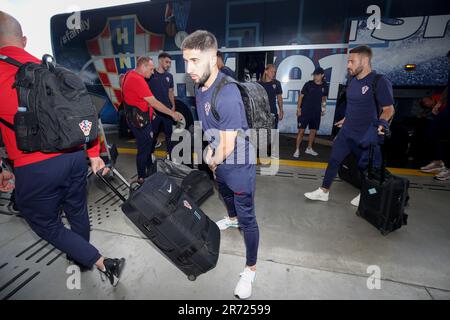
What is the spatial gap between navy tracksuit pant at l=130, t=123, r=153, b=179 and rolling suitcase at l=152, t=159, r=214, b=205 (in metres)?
0.20

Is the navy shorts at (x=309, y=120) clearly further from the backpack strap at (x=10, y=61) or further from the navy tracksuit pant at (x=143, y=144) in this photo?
the backpack strap at (x=10, y=61)

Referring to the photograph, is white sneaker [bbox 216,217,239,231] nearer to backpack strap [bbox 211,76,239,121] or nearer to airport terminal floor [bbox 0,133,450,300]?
airport terminal floor [bbox 0,133,450,300]

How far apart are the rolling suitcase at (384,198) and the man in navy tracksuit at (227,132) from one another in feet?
5.05

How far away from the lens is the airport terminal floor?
183cm

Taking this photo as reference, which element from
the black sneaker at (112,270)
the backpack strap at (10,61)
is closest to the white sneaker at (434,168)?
the black sneaker at (112,270)

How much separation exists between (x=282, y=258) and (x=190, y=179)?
1529 mm

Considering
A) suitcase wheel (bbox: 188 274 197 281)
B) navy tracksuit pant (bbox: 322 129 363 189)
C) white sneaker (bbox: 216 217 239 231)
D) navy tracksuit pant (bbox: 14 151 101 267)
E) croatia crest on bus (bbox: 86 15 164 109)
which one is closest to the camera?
navy tracksuit pant (bbox: 14 151 101 267)

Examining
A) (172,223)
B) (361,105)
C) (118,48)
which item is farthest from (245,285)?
(118,48)

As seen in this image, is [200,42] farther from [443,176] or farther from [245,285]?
[443,176]

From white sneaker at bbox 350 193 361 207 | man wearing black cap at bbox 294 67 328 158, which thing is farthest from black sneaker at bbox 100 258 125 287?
man wearing black cap at bbox 294 67 328 158

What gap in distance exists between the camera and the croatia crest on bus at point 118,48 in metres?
5.81

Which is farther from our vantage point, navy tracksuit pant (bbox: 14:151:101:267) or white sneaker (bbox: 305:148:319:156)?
white sneaker (bbox: 305:148:319:156)

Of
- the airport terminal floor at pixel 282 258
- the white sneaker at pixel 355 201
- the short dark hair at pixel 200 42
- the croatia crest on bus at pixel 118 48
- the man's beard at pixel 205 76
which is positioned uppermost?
the croatia crest on bus at pixel 118 48
